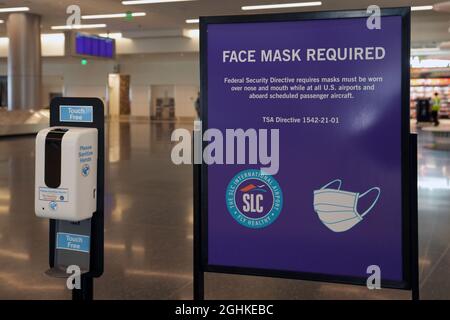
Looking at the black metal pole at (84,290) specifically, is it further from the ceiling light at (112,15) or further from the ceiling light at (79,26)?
the ceiling light at (79,26)

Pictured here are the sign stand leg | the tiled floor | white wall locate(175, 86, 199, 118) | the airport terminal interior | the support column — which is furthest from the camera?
white wall locate(175, 86, 199, 118)

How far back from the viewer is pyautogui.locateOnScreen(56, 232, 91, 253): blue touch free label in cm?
288

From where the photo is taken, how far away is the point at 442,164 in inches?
483

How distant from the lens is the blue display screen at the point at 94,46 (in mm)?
25031

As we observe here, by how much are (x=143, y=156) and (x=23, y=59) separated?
1153cm

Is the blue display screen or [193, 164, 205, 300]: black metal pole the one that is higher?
the blue display screen

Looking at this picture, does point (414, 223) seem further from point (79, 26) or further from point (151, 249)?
point (79, 26)

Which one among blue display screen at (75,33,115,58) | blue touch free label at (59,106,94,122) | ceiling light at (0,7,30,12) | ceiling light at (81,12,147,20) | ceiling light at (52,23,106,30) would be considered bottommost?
blue touch free label at (59,106,94,122)

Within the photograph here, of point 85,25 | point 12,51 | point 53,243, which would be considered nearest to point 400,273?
point 53,243

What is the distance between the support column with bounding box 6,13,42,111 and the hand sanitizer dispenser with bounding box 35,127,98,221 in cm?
2168

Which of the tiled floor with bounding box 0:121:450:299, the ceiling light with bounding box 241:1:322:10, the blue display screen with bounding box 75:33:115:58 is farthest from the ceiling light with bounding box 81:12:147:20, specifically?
the tiled floor with bounding box 0:121:450:299

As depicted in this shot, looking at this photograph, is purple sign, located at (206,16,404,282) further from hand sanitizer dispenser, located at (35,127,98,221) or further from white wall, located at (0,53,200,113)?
white wall, located at (0,53,200,113)

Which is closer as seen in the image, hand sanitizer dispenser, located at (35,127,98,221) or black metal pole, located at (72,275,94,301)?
hand sanitizer dispenser, located at (35,127,98,221)

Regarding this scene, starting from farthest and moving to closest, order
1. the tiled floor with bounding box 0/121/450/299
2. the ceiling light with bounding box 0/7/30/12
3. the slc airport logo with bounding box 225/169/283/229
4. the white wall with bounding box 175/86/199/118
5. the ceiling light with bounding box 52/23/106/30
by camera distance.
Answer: the white wall with bounding box 175/86/199/118 → the ceiling light with bounding box 52/23/106/30 → the ceiling light with bounding box 0/7/30/12 → the tiled floor with bounding box 0/121/450/299 → the slc airport logo with bounding box 225/169/283/229
